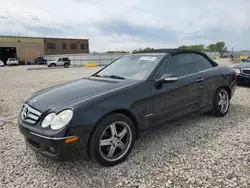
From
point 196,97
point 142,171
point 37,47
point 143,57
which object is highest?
point 37,47

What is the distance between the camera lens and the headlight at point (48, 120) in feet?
7.78

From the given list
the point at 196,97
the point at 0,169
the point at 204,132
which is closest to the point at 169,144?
the point at 204,132

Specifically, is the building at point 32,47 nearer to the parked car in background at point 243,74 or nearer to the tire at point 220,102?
the parked car in background at point 243,74

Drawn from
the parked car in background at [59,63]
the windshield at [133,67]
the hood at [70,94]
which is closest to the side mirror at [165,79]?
the windshield at [133,67]

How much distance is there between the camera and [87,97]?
2602mm

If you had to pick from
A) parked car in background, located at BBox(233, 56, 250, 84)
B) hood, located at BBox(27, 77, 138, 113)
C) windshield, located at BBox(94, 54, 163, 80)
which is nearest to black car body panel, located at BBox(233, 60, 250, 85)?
parked car in background, located at BBox(233, 56, 250, 84)

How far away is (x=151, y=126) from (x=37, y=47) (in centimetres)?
5417

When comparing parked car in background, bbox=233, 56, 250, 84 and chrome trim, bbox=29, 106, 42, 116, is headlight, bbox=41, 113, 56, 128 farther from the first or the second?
parked car in background, bbox=233, 56, 250, 84

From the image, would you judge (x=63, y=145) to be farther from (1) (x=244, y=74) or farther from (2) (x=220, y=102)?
(1) (x=244, y=74)

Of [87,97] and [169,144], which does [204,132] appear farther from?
[87,97]

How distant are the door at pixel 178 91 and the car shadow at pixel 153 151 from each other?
0.37 metres

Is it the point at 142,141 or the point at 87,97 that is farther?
the point at 142,141

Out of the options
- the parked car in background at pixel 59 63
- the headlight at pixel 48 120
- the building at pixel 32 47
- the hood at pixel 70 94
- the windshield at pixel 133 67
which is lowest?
the headlight at pixel 48 120

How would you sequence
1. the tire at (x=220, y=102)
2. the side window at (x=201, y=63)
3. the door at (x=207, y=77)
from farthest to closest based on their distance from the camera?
the tire at (x=220, y=102) → the side window at (x=201, y=63) → the door at (x=207, y=77)
